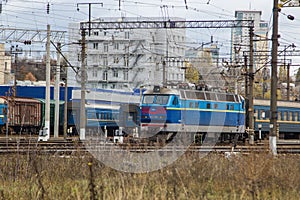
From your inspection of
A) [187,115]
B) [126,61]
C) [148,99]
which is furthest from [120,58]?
[187,115]

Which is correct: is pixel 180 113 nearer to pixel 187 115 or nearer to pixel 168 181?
pixel 187 115

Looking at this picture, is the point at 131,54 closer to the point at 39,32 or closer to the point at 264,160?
the point at 39,32

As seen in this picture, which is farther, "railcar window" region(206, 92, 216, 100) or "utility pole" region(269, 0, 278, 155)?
"railcar window" region(206, 92, 216, 100)

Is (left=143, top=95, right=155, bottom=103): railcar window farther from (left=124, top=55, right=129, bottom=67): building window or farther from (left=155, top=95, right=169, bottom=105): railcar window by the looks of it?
(left=124, top=55, right=129, bottom=67): building window

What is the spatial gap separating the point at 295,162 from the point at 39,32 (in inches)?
993

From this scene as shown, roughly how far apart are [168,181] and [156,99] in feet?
66.7

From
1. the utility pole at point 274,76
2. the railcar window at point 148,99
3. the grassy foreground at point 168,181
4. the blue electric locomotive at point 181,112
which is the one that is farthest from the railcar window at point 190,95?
the grassy foreground at point 168,181

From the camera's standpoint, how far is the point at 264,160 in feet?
40.0

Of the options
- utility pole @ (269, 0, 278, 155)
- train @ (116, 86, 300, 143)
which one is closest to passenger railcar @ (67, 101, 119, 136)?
train @ (116, 86, 300, 143)

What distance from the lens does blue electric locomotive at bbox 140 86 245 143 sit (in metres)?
30.4

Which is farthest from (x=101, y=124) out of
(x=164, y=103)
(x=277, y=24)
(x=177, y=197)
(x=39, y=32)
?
(x=177, y=197)

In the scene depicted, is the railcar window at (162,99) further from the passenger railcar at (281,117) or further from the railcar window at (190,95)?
the passenger railcar at (281,117)

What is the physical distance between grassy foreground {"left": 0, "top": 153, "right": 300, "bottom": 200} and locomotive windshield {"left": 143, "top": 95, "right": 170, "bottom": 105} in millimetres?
16914

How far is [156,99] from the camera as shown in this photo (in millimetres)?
31422
